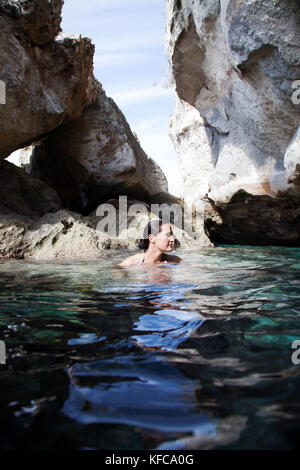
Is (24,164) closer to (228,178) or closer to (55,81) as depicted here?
(55,81)

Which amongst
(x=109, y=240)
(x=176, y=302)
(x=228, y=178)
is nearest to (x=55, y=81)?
(x=109, y=240)

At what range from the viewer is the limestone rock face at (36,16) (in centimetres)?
550

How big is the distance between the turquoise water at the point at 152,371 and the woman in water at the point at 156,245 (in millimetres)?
1944

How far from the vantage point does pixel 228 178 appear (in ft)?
25.3

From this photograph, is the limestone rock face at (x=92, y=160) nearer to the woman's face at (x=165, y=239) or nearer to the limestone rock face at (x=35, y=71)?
the limestone rock face at (x=35, y=71)

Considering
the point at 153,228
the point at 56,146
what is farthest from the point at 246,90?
the point at 56,146

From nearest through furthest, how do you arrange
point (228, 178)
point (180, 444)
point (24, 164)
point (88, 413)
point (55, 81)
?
point (180, 444), point (88, 413), point (55, 81), point (228, 178), point (24, 164)

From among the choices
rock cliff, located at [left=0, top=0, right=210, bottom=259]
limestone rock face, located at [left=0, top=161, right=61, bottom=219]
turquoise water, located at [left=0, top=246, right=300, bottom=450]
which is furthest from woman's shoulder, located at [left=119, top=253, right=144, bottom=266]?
limestone rock face, located at [left=0, top=161, right=61, bottom=219]

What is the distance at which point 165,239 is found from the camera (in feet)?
15.3

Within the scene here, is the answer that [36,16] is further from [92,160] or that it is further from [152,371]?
[152,371]

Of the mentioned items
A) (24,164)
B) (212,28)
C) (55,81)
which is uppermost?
(212,28)

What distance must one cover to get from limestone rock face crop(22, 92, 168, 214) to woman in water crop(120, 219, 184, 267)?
3.88 meters

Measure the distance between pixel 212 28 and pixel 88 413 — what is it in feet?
25.2

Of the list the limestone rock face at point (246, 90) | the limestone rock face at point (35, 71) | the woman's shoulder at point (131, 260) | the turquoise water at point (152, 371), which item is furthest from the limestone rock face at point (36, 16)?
the turquoise water at point (152, 371)
